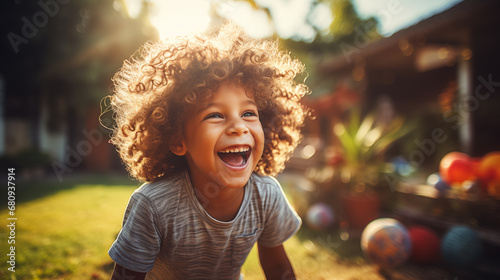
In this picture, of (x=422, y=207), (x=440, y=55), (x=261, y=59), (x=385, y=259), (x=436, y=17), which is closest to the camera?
(x=261, y=59)

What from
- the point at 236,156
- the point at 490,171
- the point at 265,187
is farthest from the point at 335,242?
the point at 236,156

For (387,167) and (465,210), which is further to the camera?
(387,167)

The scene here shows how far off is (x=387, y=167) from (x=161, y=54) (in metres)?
3.74

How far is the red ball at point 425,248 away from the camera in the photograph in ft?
10.6

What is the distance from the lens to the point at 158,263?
1.65 m

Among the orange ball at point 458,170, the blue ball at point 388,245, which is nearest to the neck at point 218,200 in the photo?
the blue ball at point 388,245

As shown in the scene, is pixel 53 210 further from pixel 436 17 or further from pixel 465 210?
pixel 436 17

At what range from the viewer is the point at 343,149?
4.64 meters

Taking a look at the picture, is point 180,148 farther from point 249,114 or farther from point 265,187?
point 265,187

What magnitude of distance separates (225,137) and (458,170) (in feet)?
12.0

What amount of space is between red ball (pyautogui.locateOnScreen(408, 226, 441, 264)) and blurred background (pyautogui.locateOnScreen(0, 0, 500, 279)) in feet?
0.04

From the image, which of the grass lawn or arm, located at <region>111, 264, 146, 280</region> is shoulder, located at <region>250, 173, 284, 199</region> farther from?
the grass lawn

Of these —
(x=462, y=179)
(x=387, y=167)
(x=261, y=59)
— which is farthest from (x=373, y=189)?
(x=261, y=59)

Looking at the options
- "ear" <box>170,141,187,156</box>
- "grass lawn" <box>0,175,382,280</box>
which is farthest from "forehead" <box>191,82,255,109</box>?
"grass lawn" <box>0,175,382,280</box>
